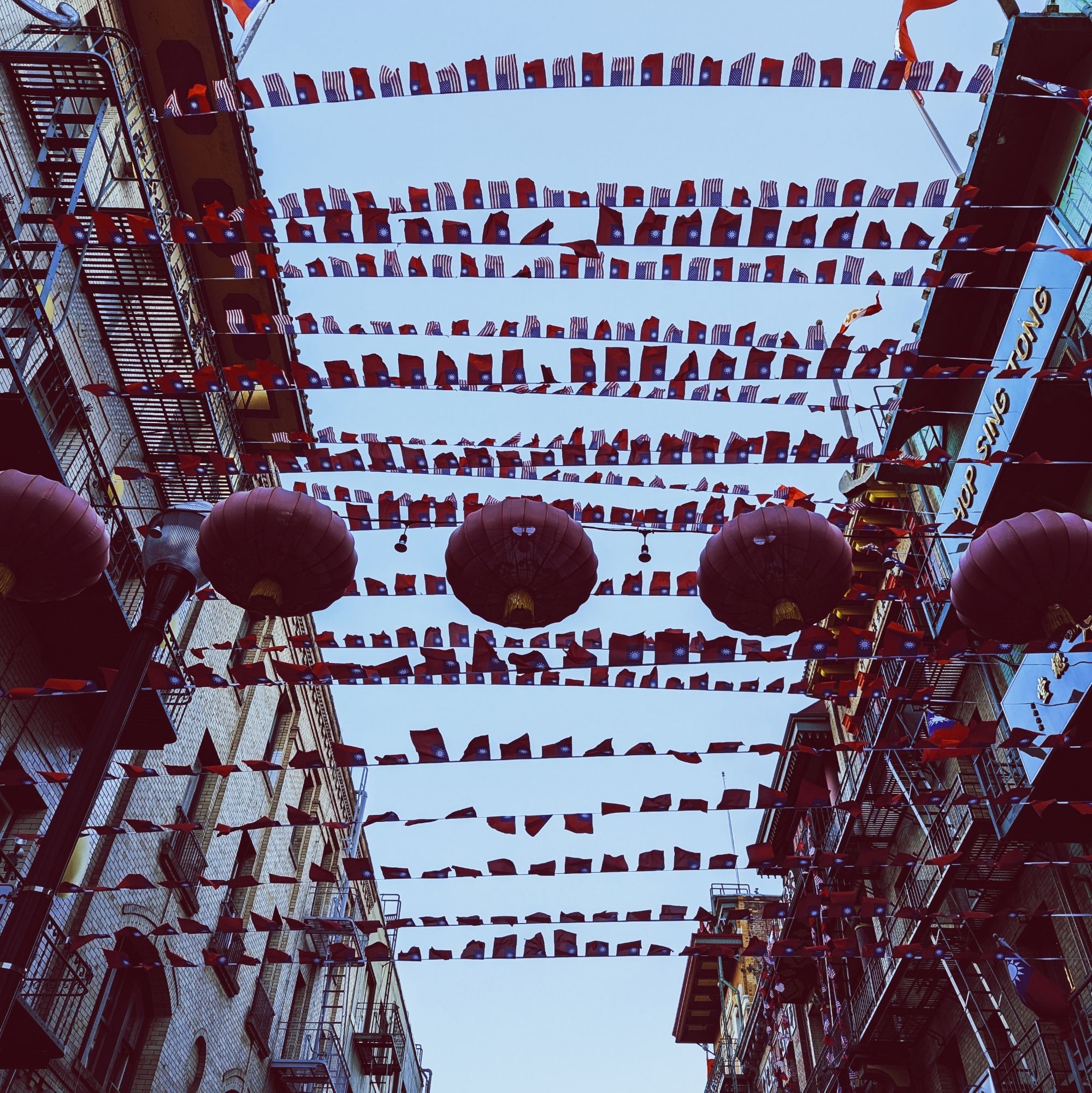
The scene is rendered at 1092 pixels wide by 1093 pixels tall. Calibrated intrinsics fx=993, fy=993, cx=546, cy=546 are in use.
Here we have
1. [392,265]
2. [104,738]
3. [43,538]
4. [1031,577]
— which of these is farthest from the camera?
[392,265]

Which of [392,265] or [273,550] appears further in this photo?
[392,265]

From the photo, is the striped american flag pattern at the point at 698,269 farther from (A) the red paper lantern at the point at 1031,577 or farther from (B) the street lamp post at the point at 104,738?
(B) the street lamp post at the point at 104,738

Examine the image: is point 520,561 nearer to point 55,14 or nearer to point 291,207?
point 291,207

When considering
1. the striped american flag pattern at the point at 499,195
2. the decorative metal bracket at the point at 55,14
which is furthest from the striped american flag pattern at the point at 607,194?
the decorative metal bracket at the point at 55,14

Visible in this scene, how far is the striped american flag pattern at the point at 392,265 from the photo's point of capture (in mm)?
10453

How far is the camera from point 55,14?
1409 centimetres

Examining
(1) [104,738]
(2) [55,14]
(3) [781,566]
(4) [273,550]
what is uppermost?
(2) [55,14]

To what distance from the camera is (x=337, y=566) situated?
9.90 meters

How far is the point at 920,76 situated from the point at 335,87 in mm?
5535

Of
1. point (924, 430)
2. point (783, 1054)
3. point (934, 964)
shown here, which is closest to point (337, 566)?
point (934, 964)

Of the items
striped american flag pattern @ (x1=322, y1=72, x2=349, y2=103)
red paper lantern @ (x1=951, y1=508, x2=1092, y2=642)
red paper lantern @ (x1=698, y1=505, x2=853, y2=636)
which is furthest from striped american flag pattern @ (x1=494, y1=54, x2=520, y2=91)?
red paper lantern @ (x1=951, y1=508, x2=1092, y2=642)

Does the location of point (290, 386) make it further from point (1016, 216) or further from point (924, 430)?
point (924, 430)

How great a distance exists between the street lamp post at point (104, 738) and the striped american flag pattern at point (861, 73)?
7.39 metres

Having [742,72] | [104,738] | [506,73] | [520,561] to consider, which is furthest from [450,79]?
[104,738]
